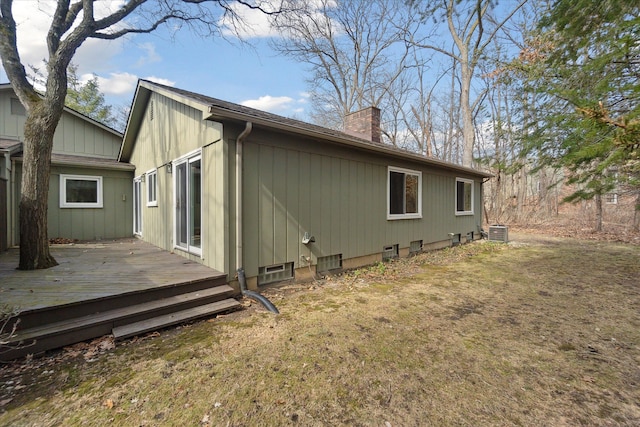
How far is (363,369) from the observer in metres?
2.36

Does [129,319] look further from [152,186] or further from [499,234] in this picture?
[499,234]

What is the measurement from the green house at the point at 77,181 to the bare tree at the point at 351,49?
9305 mm

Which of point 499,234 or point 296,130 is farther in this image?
point 499,234

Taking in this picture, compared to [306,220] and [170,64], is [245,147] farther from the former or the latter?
[170,64]

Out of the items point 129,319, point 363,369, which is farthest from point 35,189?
point 363,369

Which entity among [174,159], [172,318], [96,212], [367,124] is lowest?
[172,318]

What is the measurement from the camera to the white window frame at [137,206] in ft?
27.6

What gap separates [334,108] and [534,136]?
578 inches

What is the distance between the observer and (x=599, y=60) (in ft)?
11.4

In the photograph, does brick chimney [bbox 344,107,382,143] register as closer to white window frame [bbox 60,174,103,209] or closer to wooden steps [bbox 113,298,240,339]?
wooden steps [bbox 113,298,240,339]

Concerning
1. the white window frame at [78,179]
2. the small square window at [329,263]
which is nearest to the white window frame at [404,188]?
the small square window at [329,263]

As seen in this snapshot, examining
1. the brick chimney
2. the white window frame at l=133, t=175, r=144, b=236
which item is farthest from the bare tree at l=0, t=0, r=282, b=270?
the brick chimney

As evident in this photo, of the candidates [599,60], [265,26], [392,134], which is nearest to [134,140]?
[265,26]

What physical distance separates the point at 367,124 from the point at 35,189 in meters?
8.11
